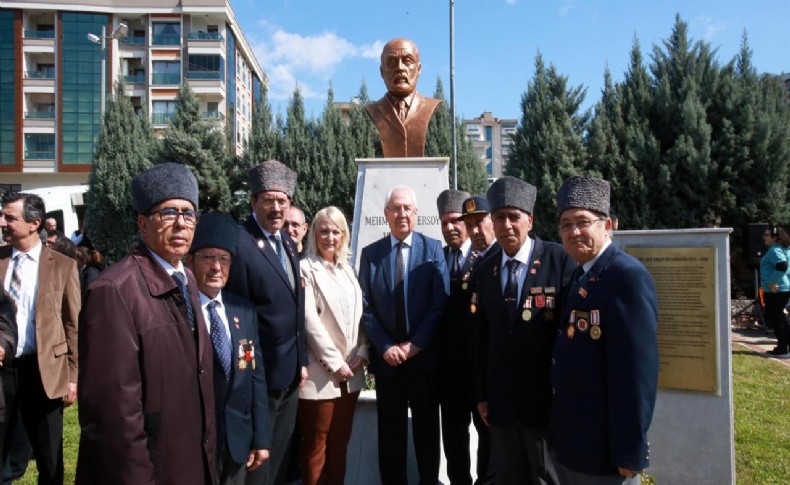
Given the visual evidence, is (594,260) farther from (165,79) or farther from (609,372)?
(165,79)

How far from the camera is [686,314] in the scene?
3584mm

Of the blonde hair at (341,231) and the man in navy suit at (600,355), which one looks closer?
the man in navy suit at (600,355)

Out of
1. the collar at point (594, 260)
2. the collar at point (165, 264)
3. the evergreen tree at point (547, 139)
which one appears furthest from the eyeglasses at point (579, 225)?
the evergreen tree at point (547, 139)

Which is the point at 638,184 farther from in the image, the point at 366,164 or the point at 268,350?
the point at 268,350

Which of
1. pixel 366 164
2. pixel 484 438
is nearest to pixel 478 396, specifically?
pixel 484 438

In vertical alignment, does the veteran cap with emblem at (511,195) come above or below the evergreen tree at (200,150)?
below

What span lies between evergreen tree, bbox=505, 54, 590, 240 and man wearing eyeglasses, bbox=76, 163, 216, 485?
45.6 ft

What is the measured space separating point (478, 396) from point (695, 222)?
43.3ft

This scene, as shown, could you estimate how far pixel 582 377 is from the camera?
2.27 m

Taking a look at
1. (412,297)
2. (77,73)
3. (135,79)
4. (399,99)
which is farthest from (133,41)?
(412,297)

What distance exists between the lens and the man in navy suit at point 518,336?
2.72 m

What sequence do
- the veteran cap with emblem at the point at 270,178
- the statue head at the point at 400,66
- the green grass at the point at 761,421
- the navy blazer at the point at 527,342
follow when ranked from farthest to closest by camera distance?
the statue head at the point at 400,66
the green grass at the point at 761,421
the veteran cap with emblem at the point at 270,178
the navy blazer at the point at 527,342

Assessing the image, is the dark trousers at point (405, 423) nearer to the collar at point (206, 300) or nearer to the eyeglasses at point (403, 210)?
the eyeglasses at point (403, 210)

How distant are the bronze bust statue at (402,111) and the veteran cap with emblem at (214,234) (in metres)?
2.94
